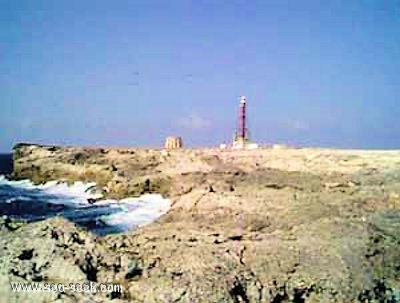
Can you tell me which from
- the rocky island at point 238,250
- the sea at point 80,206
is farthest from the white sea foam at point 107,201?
the rocky island at point 238,250

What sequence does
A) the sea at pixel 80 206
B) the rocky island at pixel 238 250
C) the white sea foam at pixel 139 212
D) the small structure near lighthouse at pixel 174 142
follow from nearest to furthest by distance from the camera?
the rocky island at pixel 238 250 < the white sea foam at pixel 139 212 < the sea at pixel 80 206 < the small structure near lighthouse at pixel 174 142

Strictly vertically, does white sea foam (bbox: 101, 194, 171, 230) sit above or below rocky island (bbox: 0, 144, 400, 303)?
below

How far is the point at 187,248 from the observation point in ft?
25.7

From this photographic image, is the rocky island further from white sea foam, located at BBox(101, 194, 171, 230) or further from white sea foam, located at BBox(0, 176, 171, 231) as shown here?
white sea foam, located at BBox(0, 176, 171, 231)

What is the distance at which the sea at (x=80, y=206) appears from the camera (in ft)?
60.2

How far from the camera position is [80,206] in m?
25.3

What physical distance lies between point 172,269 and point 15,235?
2.34 m

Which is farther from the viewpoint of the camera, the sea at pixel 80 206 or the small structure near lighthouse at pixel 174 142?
the small structure near lighthouse at pixel 174 142

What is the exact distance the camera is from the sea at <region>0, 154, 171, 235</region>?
18344 millimetres

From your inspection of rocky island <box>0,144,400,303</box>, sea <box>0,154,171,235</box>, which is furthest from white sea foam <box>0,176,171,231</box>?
rocky island <box>0,144,400,303</box>

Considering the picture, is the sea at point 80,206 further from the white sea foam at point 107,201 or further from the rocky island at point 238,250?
the rocky island at point 238,250

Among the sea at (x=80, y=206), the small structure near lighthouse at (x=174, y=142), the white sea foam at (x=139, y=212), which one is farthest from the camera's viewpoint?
the small structure near lighthouse at (x=174, y=142)

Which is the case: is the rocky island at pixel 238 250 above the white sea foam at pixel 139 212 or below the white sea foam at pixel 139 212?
above

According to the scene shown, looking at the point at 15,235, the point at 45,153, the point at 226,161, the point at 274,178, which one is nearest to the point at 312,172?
the point at 274,178
